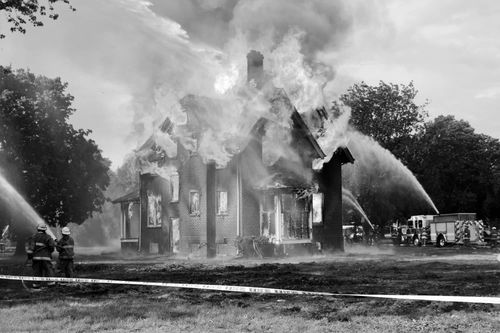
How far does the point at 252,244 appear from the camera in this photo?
101ft

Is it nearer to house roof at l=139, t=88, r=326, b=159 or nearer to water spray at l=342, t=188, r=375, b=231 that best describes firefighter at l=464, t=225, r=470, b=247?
water spray at l=342, t=188, r=375, b=231

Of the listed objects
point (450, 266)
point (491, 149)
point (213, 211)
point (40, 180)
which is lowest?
point (450, 266)

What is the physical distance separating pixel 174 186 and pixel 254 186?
662 centimetres

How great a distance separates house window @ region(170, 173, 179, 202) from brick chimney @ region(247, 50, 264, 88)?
753 cm

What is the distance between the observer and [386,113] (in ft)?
200

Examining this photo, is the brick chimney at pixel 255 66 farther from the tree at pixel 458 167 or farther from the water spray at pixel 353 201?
the tree at pixel 458 167

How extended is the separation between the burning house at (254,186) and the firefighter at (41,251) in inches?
655

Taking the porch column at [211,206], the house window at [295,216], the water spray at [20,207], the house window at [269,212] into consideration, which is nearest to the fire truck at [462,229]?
the house window at [295,216]

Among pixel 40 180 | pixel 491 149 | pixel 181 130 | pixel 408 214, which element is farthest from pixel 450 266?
pixel 491 149

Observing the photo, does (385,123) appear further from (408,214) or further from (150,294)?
(150,294)

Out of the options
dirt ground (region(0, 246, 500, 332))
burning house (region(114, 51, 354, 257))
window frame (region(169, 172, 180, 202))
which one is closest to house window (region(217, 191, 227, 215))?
burning house (region(114, 51, 354, 257))

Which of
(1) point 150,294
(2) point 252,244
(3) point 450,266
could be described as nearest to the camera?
(1) point 150,294

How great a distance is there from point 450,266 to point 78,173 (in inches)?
1283

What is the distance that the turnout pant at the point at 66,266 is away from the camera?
17.1 m
